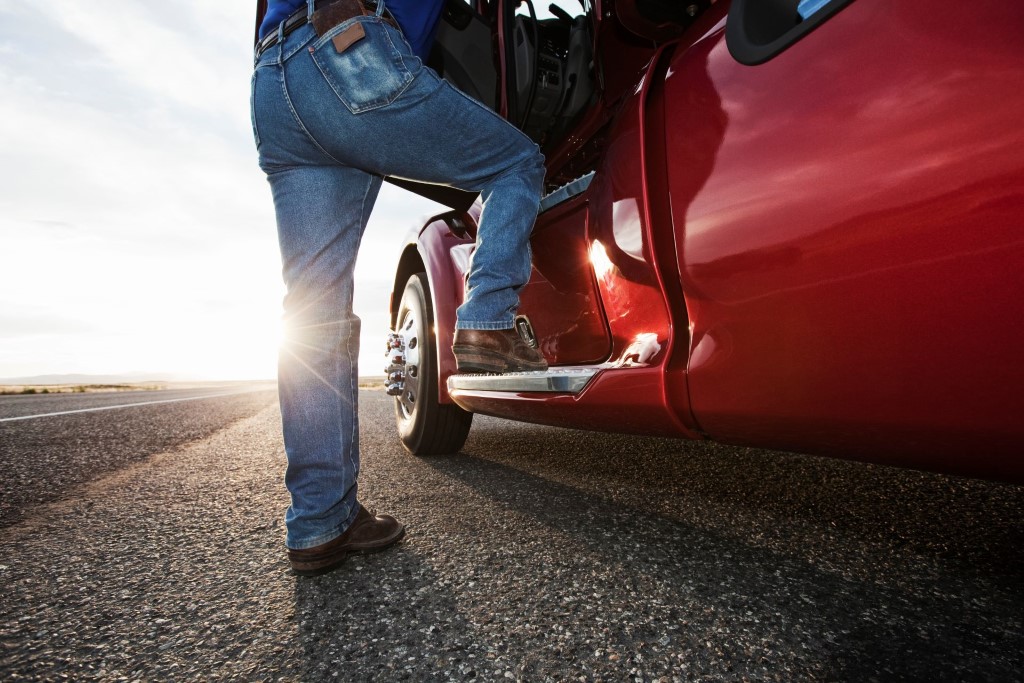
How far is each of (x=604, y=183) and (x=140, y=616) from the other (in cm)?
136

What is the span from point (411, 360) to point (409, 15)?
1708 mm

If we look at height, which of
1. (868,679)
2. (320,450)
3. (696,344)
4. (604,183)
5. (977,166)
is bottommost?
(868,679)

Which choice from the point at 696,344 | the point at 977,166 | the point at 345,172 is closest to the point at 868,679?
the point at 696,344

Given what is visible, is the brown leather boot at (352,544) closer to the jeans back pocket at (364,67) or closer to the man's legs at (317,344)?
the man's legs at (317,344)

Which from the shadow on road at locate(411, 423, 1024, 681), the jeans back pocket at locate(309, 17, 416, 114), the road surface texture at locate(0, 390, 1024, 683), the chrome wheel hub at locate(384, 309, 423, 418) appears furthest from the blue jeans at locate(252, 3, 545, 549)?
Answer: the chrome wheel hub at locate(384, 309, 423, 418)

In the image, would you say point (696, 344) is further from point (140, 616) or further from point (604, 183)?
point (140, 616)

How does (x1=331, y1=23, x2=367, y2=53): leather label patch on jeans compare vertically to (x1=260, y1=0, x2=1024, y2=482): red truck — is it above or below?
above

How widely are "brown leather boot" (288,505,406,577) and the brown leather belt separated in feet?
3.74

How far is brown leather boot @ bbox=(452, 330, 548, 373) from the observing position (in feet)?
4.96

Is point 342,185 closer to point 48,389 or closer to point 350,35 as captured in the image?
point 350,35

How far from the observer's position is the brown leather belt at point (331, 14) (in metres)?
1.24

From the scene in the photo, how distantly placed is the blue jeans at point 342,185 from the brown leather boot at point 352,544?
24mm

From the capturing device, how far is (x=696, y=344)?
1.14 metres

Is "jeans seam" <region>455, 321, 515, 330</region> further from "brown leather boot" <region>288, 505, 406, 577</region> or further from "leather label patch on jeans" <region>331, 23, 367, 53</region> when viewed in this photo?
"leather label patch on jeans" <region>331, 23, 367, 53</region>
